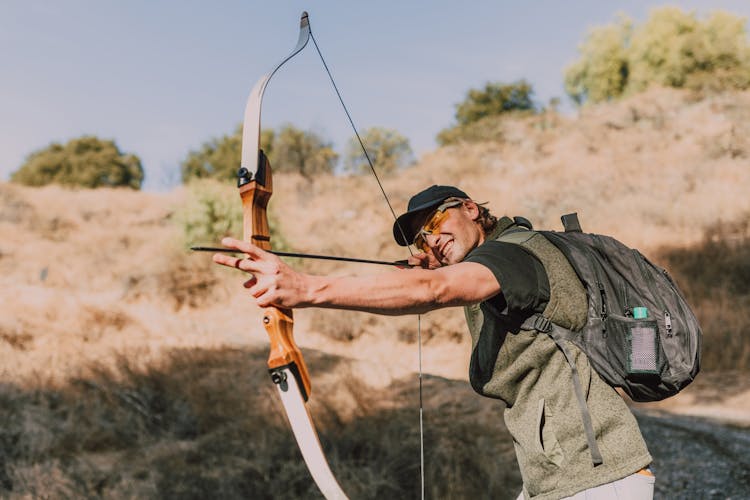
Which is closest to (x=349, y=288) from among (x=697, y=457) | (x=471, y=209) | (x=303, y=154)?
(x=471, y=209)

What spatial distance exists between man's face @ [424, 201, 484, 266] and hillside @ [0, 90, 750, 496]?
12.4 ft

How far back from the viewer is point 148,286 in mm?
15734

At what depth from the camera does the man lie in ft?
4.89

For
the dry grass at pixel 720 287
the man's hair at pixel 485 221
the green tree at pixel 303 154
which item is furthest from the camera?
the green tree at pixel 303 154

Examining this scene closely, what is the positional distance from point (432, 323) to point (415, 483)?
24.2 ft

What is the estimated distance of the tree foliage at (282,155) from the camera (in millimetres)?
29891

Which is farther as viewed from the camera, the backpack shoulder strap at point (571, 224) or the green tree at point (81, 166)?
the green tree at point (81, 166)

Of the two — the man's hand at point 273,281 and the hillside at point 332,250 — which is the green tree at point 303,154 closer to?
the hillside at point 332,250

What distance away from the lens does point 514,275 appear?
168 centimetres

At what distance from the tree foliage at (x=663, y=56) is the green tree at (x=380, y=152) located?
12737 mm

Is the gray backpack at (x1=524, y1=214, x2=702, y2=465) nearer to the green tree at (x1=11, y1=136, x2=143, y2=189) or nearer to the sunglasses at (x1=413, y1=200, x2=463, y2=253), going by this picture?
the sunglasses at (x1=413, y1=200, x2=463, y2=253)

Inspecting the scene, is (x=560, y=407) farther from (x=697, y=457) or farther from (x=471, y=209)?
(x=697, y=457)

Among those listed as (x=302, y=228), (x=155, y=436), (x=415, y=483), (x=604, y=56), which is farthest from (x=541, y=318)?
(x=604, y=56)

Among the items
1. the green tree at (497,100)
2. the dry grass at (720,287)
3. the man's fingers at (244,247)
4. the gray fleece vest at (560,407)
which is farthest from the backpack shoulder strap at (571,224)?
the green tree at (497,100)
